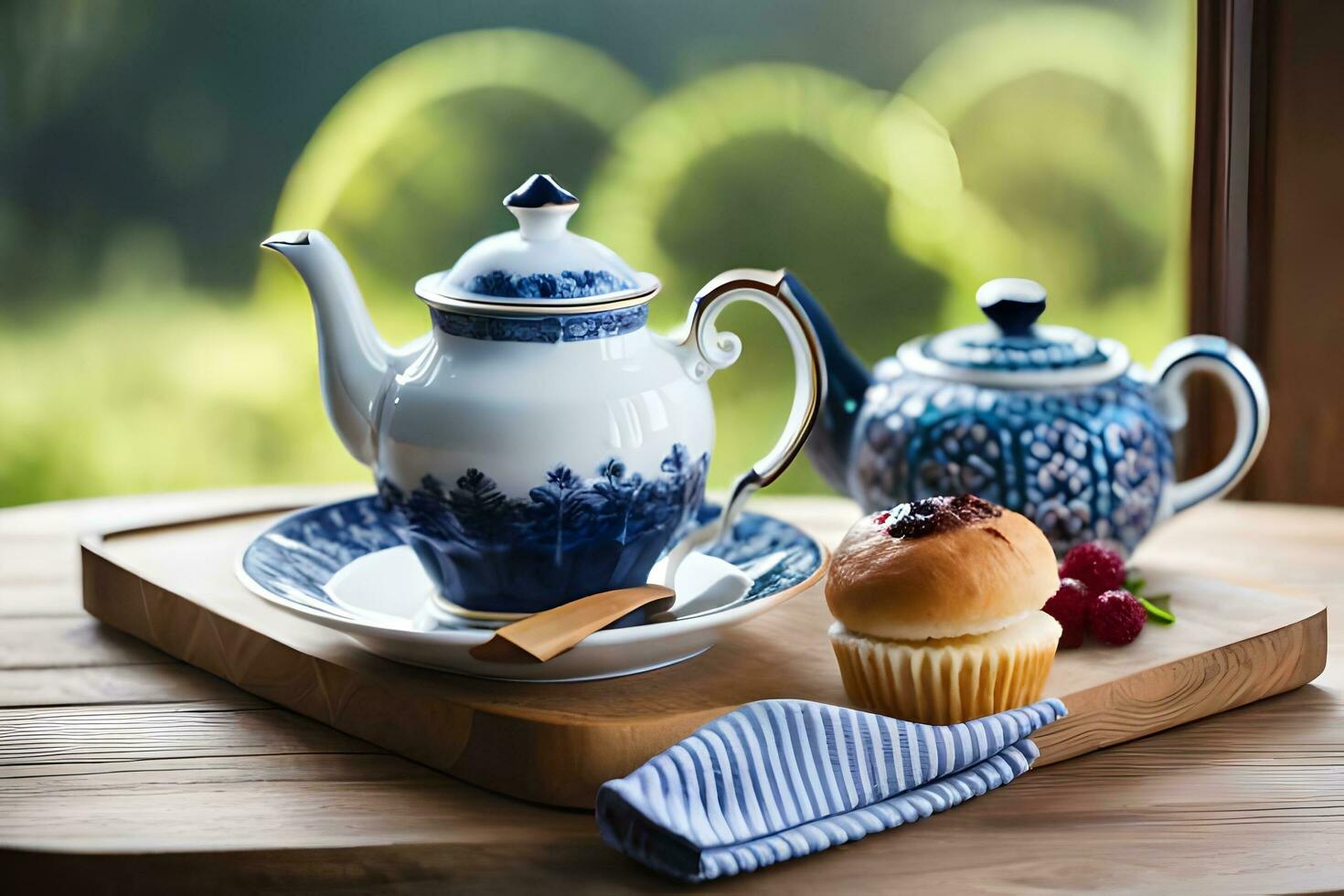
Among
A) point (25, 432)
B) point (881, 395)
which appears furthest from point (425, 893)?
point (25, 432)

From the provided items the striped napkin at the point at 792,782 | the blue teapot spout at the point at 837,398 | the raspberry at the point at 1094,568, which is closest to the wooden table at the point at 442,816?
the striped napkin at the point at 792,782

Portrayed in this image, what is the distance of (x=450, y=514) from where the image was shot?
90cm

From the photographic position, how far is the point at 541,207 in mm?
909

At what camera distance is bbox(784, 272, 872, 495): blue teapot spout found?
119 centimetres

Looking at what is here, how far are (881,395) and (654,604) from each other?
1.02 feet

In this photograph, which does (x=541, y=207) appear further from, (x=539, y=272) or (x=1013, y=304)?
(x=1013, y=304)

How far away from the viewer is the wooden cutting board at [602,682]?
81cm

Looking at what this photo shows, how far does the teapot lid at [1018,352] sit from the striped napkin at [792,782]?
14.0 inches

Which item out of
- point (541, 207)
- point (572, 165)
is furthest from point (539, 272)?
point (572, 165)

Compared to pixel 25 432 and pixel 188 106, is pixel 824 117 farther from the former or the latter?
pixel 25 432

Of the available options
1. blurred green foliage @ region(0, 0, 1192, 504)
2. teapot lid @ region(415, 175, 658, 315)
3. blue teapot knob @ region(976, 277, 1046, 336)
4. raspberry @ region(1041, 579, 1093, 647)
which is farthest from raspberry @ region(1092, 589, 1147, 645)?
blurred green foliage @ region(0, 0, 1192, 504)

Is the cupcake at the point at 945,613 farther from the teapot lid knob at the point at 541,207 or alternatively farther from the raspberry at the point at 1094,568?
the teapot lid knob at the point at 541,207

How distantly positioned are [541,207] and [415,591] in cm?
30

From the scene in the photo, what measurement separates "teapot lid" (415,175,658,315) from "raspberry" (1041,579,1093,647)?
343mm
